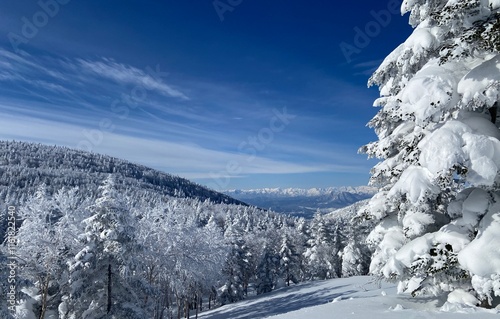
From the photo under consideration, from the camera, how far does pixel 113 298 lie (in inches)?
806

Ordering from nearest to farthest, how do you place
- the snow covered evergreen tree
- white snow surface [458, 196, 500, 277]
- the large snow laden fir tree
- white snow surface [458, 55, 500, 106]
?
white snow surface [458, 196, 500, 277]
the large snow laden fir tree
white snow surface [458, 55, 500, 106]
the snow covered evergreen tree

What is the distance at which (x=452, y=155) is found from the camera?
6.21 m

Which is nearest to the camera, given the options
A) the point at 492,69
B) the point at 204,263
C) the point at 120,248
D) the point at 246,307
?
the point at 492,69

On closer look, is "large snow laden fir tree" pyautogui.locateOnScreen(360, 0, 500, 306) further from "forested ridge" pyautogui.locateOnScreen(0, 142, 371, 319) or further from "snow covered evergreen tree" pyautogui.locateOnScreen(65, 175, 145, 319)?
"snow covered evergreen tree" pyautogui.locateOnScreen(65, 175, 145, 319)

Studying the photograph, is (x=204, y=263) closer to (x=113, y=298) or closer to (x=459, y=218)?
(x=113, y=298)

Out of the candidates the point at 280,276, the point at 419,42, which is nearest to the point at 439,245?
the point at 419,42

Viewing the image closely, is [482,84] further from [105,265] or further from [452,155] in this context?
[105,265]

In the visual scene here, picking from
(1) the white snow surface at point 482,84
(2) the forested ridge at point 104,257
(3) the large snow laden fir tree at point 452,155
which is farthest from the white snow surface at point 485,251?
(2) the forested ridge at point 104,257

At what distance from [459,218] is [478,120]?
233cm

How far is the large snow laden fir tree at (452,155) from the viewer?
248 inches

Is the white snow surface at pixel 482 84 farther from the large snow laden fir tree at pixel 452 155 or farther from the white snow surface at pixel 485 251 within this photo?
the white snow surface at pixel 485 251

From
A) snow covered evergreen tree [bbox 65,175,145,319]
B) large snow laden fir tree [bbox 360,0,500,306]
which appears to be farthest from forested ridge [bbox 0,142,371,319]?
large snow laden fir tree [bbox 360,0,500,306]

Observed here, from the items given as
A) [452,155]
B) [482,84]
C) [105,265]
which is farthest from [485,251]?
[105,265]

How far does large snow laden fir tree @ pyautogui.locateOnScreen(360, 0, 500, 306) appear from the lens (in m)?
6.30
